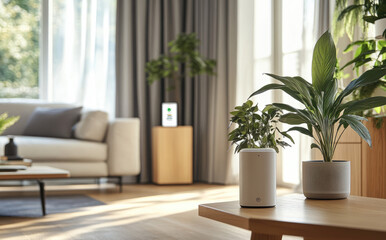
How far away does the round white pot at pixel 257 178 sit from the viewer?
1352 mm

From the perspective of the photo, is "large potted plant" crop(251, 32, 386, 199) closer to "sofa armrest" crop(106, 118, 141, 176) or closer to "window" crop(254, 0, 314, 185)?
"window" crop(254, 0, 314, 185)

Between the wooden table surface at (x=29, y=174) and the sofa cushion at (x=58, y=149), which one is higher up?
the sofa cushion at (x=58, y=149)

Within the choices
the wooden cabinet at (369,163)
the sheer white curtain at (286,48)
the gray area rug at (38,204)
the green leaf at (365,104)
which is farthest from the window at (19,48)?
the green leaf at (365,104)

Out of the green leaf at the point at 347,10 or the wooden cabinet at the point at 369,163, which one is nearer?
the wooden cabinet at the point at 369,163

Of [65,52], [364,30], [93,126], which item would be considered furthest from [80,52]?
[364,30]

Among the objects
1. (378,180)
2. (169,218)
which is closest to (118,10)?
(169,218)

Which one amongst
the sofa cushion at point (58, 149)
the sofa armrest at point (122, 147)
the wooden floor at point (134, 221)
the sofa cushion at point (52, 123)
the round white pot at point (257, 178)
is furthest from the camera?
the sofa cushion at point (52, 123)

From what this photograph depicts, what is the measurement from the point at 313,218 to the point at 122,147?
3669 mm

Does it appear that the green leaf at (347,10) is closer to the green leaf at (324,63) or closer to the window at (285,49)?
the window at (285,49)

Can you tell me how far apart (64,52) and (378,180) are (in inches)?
150

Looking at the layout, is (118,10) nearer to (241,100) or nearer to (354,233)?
(241,100)

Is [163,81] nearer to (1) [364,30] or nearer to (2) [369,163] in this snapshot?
(1) [364,30]

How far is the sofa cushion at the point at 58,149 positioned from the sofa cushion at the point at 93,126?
89 mm

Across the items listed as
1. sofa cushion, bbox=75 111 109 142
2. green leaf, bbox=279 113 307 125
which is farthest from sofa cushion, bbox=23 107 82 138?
green leaf, bbox=279 113 307 125
